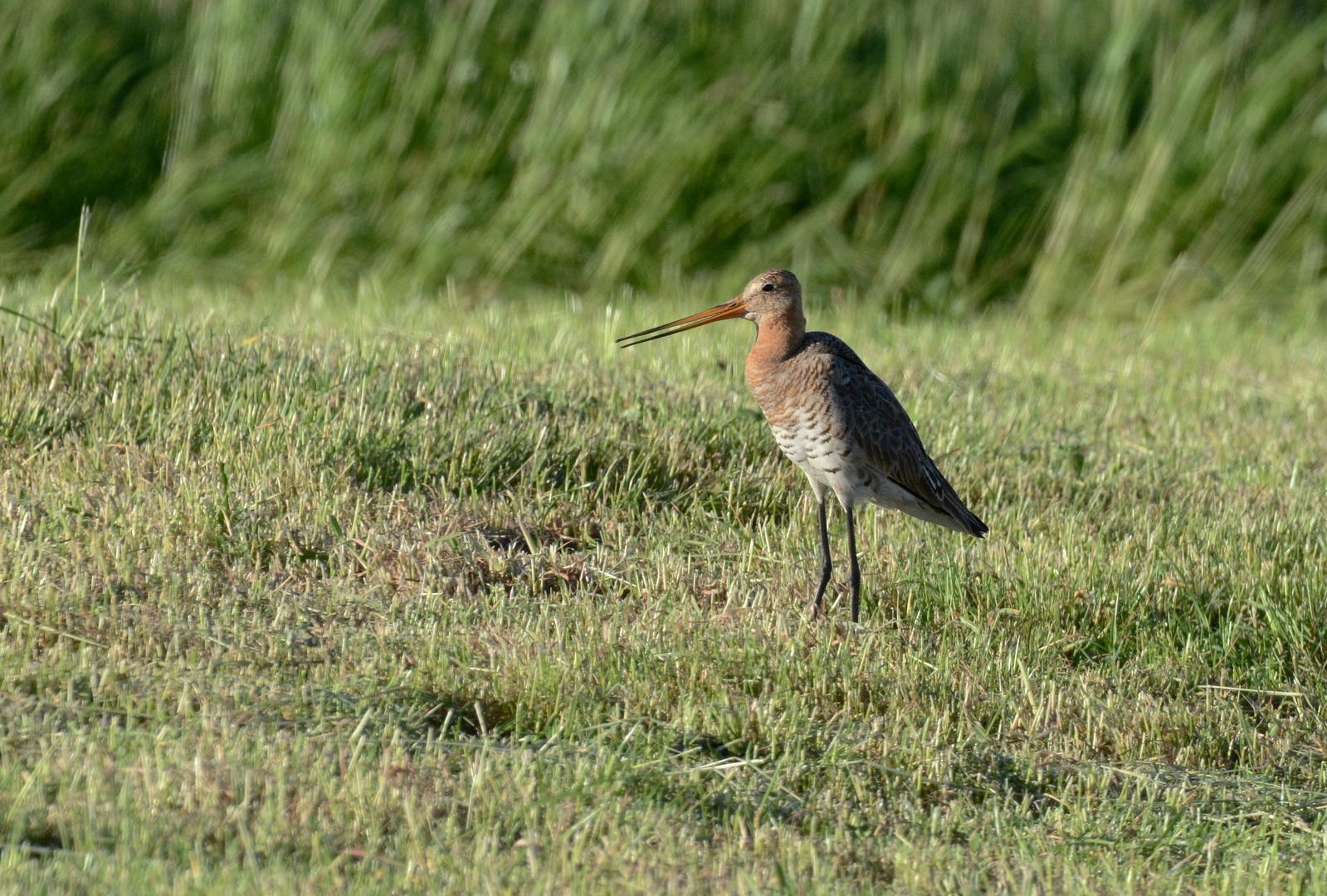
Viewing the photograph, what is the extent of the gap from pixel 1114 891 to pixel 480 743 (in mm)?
1540

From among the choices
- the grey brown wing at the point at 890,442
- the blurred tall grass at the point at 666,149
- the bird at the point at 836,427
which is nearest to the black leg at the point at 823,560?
the bird at the point at 836,427

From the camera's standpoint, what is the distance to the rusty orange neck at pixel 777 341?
517 centimetres

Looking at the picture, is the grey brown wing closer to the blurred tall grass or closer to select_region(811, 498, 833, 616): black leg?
select_region(811, 498, 833, 616): black leg

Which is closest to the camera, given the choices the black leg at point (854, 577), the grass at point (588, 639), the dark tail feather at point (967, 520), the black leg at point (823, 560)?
the grass at point (588, 639)

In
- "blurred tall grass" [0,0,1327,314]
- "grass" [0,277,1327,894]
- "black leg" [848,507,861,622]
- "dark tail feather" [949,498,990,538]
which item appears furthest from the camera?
"blurred tall grass" [0,0,1327,314]

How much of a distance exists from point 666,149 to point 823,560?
4.80 m

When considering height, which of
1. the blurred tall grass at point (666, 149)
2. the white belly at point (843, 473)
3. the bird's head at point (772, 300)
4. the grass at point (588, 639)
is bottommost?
the grass at point (588, 639)

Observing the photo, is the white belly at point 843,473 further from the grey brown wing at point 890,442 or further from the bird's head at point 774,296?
the bird's head at point 774,296

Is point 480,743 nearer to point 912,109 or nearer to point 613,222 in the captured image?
point 613,222

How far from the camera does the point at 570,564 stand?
482 centimetres

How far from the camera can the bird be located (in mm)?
4898

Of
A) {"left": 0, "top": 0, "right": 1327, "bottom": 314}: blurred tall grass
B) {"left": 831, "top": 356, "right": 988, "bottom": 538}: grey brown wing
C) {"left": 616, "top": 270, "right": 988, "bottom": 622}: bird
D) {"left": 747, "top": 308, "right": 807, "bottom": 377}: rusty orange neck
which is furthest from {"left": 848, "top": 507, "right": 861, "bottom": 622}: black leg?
{"left": 0, "top": 0, "right": 1327, "bottom": 314}: blurred tall grass

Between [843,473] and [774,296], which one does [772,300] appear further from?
[843,473]

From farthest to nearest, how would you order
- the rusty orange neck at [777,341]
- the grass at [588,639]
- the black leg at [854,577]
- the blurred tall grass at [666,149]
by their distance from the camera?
the blurred tall grass at [666,149] < the rusty orange neck at [777,341] < the black leg at [854,577] < the grass at [588,639]
